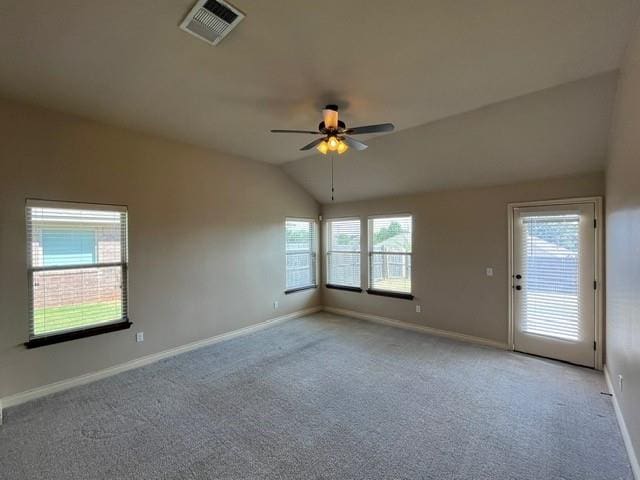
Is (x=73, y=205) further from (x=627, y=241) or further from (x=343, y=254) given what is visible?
(x=627, y=241)

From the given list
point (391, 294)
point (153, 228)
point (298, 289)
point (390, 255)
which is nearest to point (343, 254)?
point (390, 255)

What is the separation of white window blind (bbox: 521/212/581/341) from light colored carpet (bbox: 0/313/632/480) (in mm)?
503

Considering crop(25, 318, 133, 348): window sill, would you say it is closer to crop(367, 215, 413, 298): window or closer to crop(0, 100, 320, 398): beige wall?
crop(0, 100, 320, 398): beige wall

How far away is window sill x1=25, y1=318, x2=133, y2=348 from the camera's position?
3.00 meters

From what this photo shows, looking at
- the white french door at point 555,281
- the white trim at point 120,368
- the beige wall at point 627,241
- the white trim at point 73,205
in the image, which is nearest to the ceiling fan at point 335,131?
the beige wall at point 627,241

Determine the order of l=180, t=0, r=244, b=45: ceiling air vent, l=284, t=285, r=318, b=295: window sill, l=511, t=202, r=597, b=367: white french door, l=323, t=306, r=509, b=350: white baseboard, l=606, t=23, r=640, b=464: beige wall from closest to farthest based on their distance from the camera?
l=180, t=0, r=244, b=45: ceiling air vent → l=606, t=23, r=640, b=464: beige wall → l=511, t=202, r=597, b=367: white french door → l=323, t=306, r=509, b=350: white baseboard → l=284, t=285, r=318, b=295: window sill

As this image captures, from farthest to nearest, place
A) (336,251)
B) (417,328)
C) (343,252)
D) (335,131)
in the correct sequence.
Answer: (336,251) < (343,252) < (417,328) < (335,131)

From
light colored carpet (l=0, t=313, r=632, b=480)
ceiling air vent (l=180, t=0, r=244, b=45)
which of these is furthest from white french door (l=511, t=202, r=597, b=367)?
ceiling air vent (l=180, t=0, r=244, b=45)

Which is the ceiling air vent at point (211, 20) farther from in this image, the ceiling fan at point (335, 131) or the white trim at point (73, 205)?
the white trim at point (73, 205)

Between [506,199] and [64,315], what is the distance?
18.7 ft

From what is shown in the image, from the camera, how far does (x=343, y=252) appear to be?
6.22 meters

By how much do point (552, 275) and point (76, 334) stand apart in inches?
227

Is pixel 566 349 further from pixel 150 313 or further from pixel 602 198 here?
pixel 150 313

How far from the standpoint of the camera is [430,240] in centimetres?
496
